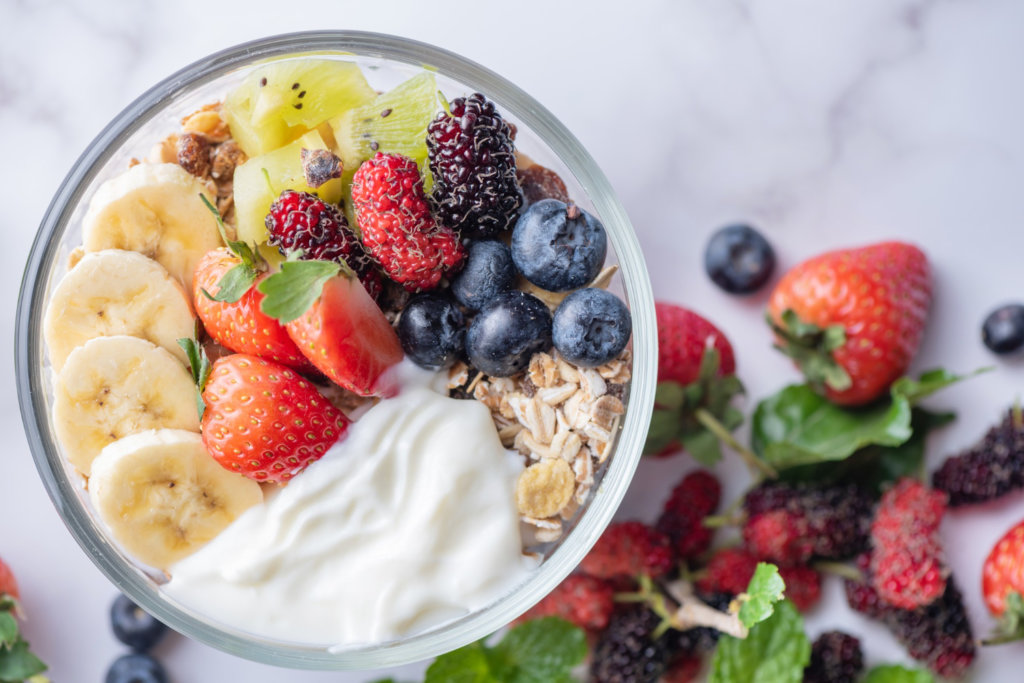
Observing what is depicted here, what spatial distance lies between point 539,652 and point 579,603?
11 cm

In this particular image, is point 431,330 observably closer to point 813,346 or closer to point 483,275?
point 483,275

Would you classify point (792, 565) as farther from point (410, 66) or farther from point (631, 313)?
point (410, 66)

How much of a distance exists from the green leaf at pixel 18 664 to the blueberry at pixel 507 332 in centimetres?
100

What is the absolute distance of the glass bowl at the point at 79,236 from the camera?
1.30 meters

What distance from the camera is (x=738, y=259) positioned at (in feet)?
5.52

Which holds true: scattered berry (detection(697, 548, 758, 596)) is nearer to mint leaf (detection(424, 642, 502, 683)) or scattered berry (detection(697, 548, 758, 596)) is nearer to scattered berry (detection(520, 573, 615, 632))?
scattered berry (detection(520, 573, 615, 632))

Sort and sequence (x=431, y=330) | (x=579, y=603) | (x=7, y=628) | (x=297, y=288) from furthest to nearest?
(x=579, y=603)
(x=7, y=628)
(x=431, y=330)
(x=297, y=288)

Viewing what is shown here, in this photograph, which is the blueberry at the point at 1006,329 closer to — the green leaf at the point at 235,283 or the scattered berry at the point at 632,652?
the scattered berry at the point at 632,652

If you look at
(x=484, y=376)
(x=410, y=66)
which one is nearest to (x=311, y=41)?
(x=410, y=66)

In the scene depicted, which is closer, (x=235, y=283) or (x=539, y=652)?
(x=235, y=283)

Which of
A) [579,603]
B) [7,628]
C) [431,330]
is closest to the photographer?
[431,330]

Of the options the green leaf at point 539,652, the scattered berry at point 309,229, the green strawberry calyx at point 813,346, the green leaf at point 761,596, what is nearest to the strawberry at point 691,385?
the green strawberry calyx at point 813,346

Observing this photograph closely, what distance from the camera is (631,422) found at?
132 cm

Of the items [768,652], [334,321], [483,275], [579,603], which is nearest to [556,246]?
[483,275]
